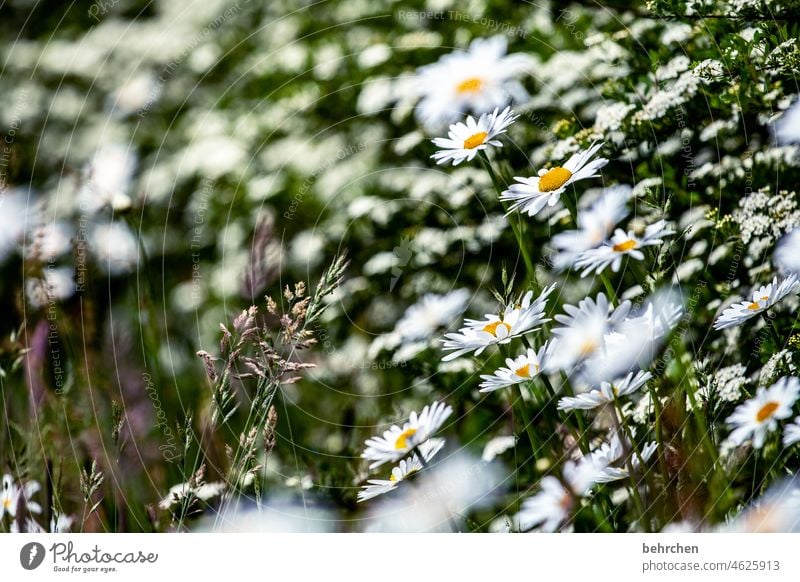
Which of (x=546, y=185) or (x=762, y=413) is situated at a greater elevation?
(x=546, y=185)

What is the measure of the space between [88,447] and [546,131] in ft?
1.41

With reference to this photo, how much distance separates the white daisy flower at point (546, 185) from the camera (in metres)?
0.47

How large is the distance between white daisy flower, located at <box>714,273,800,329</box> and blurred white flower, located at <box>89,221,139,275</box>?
0.47 m

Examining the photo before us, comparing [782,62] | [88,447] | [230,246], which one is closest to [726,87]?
[782,62]

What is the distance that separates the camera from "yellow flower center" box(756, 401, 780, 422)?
18.6 inches

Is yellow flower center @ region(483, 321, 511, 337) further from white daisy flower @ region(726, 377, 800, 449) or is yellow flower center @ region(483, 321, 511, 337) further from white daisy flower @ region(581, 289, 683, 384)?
white daisy flower @ region(726, 377, 800, 449)

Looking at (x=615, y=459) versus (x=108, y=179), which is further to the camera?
(x=108, y=179)

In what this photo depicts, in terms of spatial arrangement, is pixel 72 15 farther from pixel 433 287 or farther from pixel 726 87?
pixel 726 87

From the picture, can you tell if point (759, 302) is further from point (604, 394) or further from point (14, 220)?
point (14, 220)

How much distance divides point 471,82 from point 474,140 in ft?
0.25


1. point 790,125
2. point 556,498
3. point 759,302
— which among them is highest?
point 790,125

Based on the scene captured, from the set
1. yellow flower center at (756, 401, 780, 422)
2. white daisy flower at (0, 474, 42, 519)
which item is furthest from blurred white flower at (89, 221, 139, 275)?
yellow flower center at (756, 401, 780, 422)

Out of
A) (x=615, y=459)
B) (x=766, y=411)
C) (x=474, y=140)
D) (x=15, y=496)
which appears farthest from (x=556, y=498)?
(x=15, y=496)

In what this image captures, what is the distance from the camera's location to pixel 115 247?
595mm
